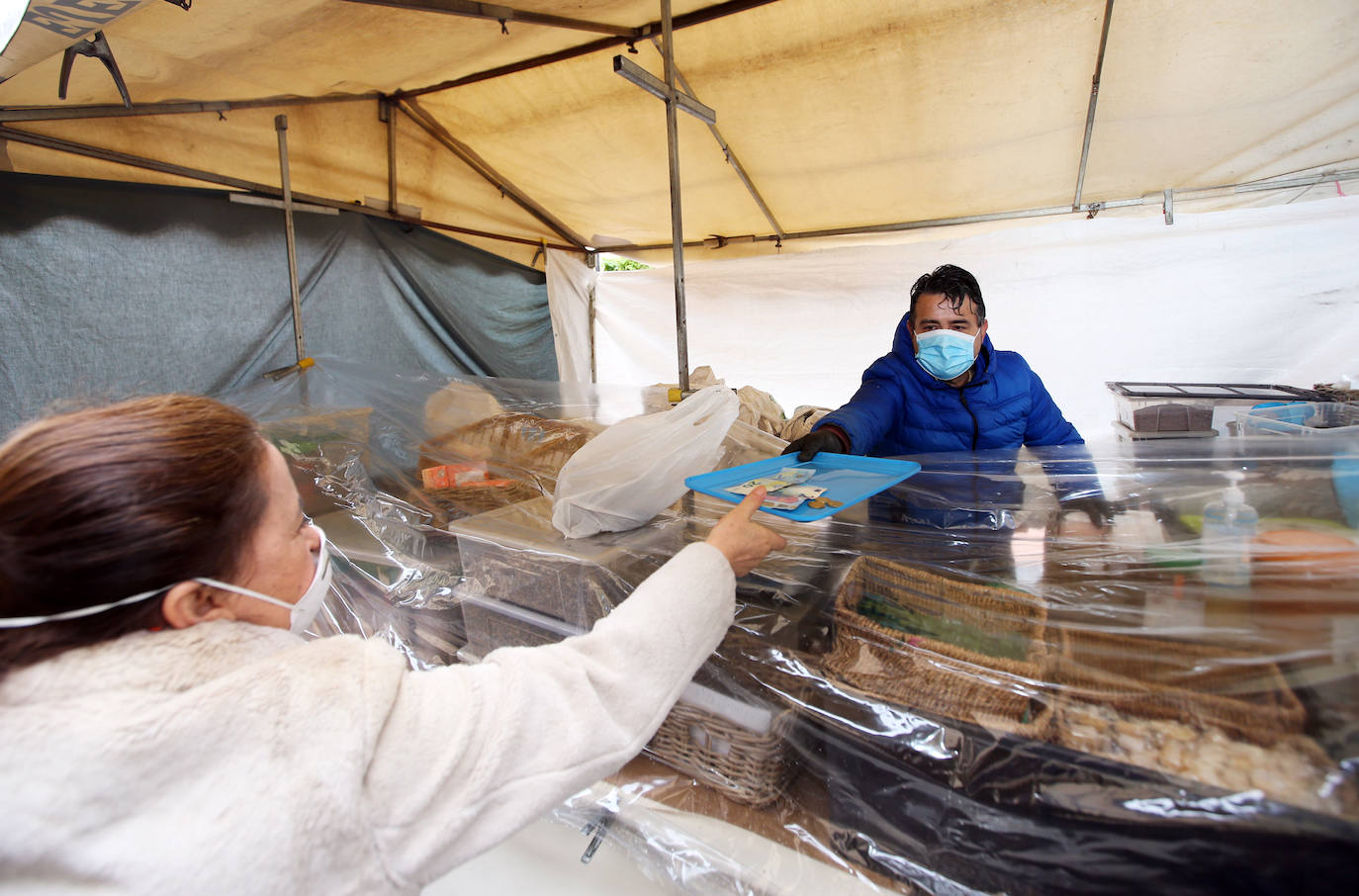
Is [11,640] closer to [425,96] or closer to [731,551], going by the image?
[731,551]

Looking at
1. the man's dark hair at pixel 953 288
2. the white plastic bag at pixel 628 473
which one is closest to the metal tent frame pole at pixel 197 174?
the white plastic bag at pixel 628 473

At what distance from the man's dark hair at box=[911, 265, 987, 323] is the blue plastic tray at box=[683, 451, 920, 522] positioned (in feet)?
1.60

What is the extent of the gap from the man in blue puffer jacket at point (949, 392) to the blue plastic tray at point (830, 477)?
0.59ft

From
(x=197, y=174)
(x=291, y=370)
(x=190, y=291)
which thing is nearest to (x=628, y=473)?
(x=291, y=370)

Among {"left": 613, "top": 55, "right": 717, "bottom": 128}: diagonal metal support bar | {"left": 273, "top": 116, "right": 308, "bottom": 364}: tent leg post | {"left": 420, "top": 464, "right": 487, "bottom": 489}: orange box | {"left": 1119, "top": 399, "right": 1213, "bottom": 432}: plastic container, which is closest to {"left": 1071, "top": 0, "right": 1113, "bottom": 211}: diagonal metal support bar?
{"left": 1119, "top": 399, "right": 1213, "bottom": 432}: plastic container

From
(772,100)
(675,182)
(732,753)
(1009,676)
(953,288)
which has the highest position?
(772,100)

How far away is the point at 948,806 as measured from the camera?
2.22 ft

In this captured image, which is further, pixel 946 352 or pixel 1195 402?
pixel 1195 402

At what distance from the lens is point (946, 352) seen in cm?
145

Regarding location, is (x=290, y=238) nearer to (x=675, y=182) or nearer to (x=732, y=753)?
(x=675, y=182)

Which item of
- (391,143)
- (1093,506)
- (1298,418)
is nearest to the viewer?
(1093,506)

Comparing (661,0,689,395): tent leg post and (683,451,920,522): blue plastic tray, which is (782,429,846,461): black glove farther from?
(661,0,689,395): tent leg post

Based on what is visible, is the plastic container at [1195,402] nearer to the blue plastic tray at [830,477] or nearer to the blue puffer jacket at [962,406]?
the blue puffer jacket at [962,406]

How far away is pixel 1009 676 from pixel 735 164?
3147 millimetres
